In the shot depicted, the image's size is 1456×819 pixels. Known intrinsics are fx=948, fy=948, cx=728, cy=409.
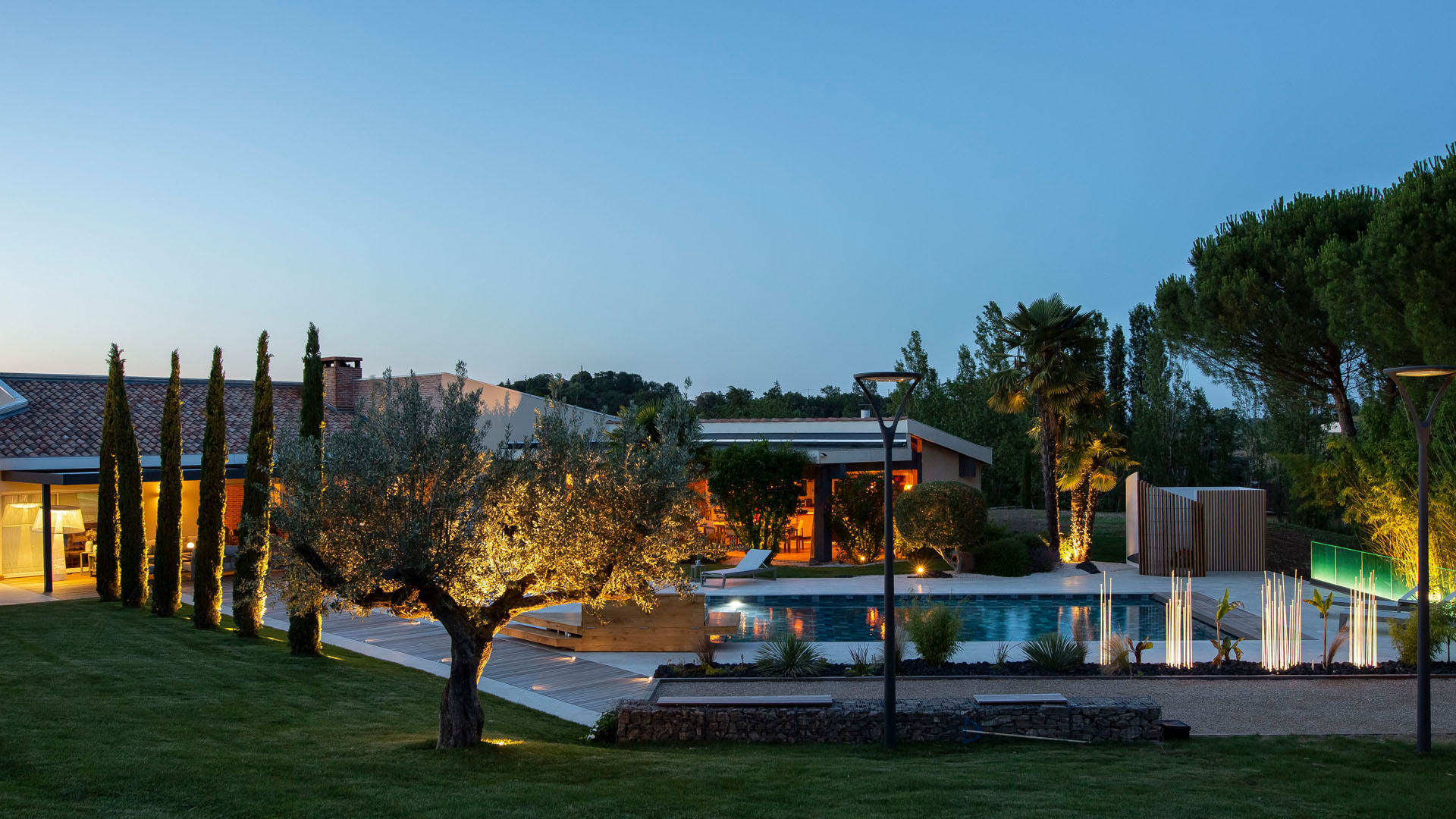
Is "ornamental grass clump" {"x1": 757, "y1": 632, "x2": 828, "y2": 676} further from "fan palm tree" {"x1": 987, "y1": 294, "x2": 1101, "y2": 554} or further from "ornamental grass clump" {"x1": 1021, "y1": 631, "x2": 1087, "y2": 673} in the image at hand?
"fan palm tree" {"x1": 987, "y1": 294, "x2": 1101, "y2": 554}

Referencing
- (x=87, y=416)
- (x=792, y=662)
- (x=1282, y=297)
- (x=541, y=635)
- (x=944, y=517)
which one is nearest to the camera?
(x=792, y=662)

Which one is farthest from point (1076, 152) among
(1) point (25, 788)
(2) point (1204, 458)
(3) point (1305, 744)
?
(1) point (25, 788)

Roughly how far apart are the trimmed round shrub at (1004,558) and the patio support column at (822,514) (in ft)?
12.2

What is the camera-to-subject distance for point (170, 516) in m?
14.6

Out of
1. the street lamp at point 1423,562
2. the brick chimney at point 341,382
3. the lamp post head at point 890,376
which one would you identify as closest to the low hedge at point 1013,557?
the street lamp at point 1423,562

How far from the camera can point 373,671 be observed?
10719 millimetres

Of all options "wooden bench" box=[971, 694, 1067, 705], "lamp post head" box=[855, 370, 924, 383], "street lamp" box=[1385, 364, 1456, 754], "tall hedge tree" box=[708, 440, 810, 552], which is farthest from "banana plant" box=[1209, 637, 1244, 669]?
"tall hedge tree" box=[708, 440, 810, 552]

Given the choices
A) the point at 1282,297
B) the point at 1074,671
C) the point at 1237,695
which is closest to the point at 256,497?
the point at 1074,671

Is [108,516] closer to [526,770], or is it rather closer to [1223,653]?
[526,770]

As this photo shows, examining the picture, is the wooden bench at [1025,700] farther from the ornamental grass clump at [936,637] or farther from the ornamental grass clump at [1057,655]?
the ornamental grass clump at [936,637]

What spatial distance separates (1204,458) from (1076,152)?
12.4 metres

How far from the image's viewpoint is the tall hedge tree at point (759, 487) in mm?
22125

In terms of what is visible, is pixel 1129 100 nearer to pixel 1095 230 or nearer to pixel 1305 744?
pixel 1095 230

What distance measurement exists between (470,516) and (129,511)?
11.4 m
